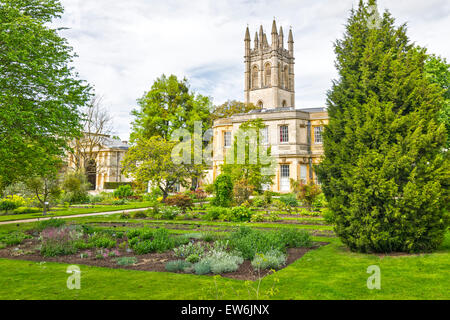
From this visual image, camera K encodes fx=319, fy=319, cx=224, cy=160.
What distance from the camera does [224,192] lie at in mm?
19125

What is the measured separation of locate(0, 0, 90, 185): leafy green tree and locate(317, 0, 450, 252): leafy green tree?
9771mm

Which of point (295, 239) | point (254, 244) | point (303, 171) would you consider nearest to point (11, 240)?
point (254, 244)

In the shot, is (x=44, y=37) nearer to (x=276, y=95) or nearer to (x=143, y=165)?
(x=143, y=165)

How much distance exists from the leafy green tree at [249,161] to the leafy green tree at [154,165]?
3.49 meters

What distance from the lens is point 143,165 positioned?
22.0 meters

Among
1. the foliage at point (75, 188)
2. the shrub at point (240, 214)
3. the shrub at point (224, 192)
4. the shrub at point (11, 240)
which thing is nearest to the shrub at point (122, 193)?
the foliage at point (75, 188)

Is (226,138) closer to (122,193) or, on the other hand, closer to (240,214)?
(122,193)

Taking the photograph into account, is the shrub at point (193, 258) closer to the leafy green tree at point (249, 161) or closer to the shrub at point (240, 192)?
the shrub at point (240, 192)

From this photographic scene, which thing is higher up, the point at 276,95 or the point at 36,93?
the point at 276,95

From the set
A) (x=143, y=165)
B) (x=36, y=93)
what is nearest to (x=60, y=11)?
(x=36, y=93)

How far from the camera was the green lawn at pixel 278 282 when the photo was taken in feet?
15.2

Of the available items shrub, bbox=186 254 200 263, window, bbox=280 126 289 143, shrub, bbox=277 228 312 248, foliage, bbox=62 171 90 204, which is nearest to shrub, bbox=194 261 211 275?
shrub, bbox=186 254 200 263
